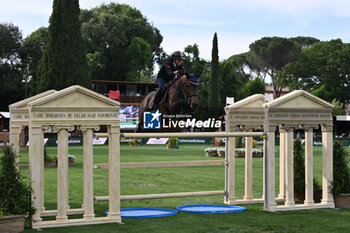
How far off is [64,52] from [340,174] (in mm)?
38432

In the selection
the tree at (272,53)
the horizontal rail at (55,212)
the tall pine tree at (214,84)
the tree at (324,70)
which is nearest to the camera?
the horizontal rail at (55,212)

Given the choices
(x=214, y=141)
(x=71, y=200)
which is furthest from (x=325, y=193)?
(x=214, y=141)

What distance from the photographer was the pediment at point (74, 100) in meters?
9.88

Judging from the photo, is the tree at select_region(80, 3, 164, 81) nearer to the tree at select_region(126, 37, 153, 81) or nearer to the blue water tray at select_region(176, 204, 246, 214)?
the tree at select_region(126, 37, 153, 81)

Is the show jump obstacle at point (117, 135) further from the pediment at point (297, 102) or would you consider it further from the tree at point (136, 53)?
the tree at point (136, 53)

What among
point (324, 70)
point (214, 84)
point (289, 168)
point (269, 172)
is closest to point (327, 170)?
point (289, 168)

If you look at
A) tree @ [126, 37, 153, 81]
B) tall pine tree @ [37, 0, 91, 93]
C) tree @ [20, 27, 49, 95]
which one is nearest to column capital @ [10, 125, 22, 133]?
tall pine tree @ [37, 0, 91, 93]

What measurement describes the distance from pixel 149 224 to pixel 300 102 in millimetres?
4395

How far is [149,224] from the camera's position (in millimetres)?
10008

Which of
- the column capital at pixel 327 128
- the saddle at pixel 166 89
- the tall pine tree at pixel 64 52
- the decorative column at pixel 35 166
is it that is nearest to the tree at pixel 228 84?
the tall pine tree at pixel 64 52

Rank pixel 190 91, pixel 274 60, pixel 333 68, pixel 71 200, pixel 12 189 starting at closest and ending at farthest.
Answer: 1. pixel 12 189
2. pixel 71 200
3. pixel 190 91
4. pixel 333 68
5. pixel 274 60

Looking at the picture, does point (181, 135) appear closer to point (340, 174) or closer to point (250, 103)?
point (250, 103)

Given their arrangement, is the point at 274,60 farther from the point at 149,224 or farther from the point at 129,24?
the point at 149,224

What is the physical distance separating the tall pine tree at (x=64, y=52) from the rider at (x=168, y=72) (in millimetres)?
30825
